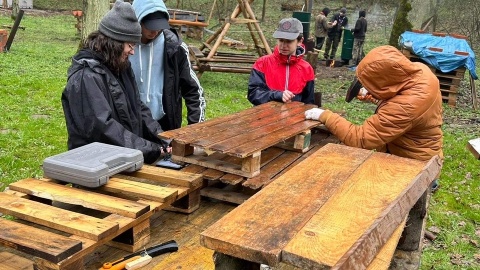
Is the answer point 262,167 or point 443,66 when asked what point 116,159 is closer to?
point 262,167

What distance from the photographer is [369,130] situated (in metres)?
3.59

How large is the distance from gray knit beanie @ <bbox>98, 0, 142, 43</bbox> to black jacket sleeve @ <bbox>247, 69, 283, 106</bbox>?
1802mm

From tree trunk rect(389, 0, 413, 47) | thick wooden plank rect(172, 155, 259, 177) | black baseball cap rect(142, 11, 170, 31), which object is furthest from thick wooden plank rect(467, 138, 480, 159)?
tree trunk rect(389, 0, 413, 47)

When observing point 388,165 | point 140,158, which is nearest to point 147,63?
point 140,158

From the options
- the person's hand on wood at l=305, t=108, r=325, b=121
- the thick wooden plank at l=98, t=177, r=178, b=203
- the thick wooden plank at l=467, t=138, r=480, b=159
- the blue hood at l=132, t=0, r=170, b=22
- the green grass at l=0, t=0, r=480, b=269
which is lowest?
the green grass at l=0, t=0, r=480, b=269

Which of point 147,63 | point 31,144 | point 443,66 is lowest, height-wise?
point 31,144

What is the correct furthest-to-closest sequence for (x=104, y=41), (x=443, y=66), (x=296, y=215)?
(x=443, y=66) → (x=104, y=41) → (x=296, y=215)

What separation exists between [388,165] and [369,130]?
912mm

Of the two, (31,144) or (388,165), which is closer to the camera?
(388,165)

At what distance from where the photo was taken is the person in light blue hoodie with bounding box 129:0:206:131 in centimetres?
362

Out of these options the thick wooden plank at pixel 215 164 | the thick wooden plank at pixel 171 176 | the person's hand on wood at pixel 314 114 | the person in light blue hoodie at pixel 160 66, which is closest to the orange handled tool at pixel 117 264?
the thick wooden plank at pixel 171 176

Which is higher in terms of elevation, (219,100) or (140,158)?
(140,158)

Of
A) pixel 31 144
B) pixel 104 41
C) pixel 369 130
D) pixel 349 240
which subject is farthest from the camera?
pixel 31 144

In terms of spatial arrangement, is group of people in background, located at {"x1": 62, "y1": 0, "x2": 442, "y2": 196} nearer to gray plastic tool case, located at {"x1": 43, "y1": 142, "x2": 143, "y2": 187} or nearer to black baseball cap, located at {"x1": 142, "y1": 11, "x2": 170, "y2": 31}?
black baseball cap, located at {"x1": 142, "y1": 11, "x2": 170, "y2": 31}
